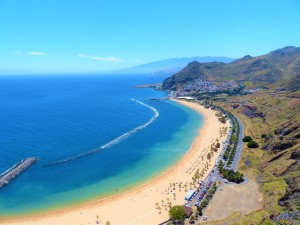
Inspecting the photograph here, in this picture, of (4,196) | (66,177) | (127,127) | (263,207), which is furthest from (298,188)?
(127,127)

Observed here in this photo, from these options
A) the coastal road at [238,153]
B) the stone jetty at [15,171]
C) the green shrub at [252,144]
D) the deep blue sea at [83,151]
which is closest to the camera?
the deep blue sea at [83,151]

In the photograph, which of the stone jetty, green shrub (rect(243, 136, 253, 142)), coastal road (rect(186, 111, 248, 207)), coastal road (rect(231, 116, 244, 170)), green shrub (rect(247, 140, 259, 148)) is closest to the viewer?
coastal road (rect(186, 111, 248, 207))

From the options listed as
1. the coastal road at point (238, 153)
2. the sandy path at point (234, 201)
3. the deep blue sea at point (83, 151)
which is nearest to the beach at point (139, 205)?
the deep blue sea at point (83, 151)

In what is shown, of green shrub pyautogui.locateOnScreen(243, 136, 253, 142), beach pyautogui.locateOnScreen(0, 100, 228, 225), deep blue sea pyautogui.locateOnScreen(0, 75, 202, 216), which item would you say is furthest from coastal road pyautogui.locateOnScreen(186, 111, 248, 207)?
deep blue sea pyautogui.locateOnScreen(0, 75, 202, 216)

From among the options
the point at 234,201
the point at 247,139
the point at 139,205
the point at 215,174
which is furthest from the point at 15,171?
the point at 247,139

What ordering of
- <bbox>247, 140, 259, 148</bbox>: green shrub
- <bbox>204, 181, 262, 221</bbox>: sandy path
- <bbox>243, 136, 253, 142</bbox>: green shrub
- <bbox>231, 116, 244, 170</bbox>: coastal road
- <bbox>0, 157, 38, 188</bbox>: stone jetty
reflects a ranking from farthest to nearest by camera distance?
<bbox>243, 136, 253, 142</bbox>: green shrub → <bbox>247, 140, 259, 148</bbox>: green shrub → <bbox>231, 116, 244, 170</bbox>: coastal road → <bbox>0, 157, 38, 188</bbox>: stone jetty → <bbox>204, 181, 262, 221</bbox>: sandy path

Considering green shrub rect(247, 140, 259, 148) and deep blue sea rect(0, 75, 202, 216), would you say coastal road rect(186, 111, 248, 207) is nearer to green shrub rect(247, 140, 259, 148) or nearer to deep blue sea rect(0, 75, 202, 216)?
green shrub rect(247, 140, 259, 148)

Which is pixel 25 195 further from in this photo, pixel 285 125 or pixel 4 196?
pixel 285 125

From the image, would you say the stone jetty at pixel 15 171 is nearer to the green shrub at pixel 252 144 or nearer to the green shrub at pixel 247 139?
the green shrub at pixel 252 144
